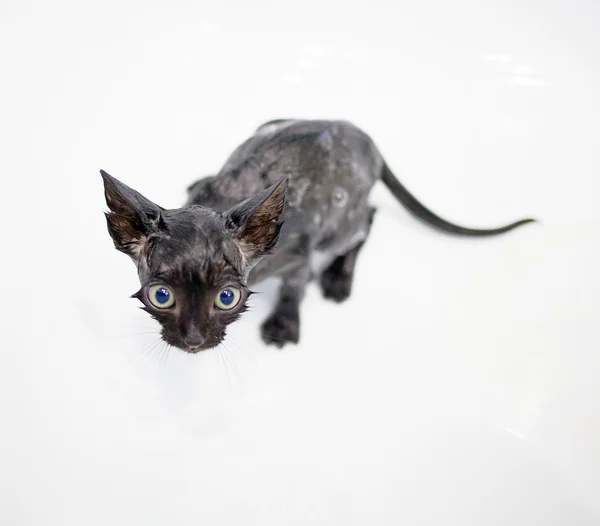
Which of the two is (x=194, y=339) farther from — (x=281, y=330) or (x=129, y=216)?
(x=281, y=330)

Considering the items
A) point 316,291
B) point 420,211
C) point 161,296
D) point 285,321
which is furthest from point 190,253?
point 420,211

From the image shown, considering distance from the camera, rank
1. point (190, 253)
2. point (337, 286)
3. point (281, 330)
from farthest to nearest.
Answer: point (337, 286) < point (281, 330) < point (190, 253)

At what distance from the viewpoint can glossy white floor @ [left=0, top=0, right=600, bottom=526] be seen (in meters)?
1.99

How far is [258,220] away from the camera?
1547 mm

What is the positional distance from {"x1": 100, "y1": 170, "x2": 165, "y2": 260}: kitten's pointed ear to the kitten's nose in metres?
0.26

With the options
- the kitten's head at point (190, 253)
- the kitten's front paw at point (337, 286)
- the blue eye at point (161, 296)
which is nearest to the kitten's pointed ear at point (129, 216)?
the kitten's head at point (190, 253)

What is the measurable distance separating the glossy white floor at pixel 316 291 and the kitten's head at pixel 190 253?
2.15 ft

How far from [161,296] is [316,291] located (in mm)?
1043

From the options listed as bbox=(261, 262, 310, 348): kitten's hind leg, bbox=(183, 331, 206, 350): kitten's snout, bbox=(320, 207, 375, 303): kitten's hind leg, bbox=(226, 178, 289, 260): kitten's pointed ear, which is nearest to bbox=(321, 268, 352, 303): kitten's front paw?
bbox=(320, 207, 375, 303): kitten's hind leg

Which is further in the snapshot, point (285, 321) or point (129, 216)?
point (285, 321)

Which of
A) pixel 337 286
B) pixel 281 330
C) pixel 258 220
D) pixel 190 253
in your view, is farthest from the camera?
pixel 337 286

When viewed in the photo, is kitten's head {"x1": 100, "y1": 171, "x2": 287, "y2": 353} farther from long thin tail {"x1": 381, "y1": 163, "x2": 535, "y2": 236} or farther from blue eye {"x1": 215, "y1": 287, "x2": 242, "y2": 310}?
long thin tail {"x1": 381, "y1": 163, "x2": 535, "y2": 236}

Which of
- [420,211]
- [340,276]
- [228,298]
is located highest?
[228,298]

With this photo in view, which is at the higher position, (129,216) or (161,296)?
(129,216)
